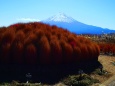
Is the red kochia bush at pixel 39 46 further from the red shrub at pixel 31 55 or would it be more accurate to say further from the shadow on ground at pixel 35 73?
the shadow on ground at pixel 35 73

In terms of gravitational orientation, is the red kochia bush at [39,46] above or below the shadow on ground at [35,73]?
above

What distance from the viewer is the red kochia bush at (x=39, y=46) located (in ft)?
95.6

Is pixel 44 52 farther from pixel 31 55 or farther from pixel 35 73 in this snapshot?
pixel 35 73

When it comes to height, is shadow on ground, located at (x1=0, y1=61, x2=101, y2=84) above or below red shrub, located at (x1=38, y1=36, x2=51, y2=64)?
below

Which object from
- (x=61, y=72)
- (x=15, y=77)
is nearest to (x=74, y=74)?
(x=61, y=72)

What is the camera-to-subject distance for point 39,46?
29719 millimetres

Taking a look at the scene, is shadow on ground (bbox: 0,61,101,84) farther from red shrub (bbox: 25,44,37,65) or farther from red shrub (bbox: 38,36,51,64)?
red shrub (bbox: 38,36,51,64)

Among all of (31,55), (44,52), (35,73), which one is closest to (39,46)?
(44,52)

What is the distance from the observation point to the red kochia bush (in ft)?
95.6

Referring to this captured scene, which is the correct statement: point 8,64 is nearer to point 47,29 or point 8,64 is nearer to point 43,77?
point 43,77

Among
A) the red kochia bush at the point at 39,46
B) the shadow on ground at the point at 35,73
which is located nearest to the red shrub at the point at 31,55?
the red kochia bush at the point at 39,46

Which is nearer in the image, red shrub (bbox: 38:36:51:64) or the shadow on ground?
the shadow on ground

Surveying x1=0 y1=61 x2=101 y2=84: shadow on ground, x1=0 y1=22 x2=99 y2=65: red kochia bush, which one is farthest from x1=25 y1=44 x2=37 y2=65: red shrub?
x1=0 y1=61 x2=101 y2=84: shadow on ground

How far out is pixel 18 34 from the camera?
30750 millimetres
